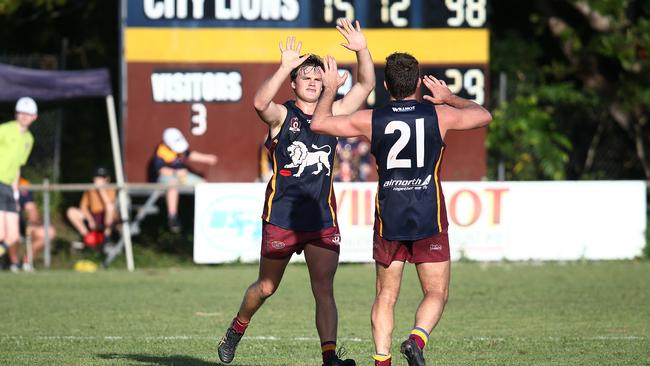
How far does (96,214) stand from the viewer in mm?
17766

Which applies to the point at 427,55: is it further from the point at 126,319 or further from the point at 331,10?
the point at 126,319

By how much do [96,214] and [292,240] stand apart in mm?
10461

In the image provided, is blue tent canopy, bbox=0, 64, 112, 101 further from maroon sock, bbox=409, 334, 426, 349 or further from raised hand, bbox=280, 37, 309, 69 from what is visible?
maroon sock, bbox=409, 334, 426, 349

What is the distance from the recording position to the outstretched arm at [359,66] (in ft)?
23.4

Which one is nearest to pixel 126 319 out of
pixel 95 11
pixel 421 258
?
pixel 421 258

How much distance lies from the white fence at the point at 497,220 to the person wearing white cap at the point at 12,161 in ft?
7.62

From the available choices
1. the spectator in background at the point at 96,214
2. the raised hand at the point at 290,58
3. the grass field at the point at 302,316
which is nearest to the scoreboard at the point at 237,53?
the spectator in background at the point at 96,214

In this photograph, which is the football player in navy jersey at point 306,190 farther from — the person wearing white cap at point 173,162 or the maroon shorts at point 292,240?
the person wearing white cap at point 173,162

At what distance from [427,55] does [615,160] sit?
531 centimetres

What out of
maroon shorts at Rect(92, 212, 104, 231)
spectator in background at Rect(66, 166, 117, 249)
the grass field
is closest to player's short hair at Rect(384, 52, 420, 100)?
the grass field

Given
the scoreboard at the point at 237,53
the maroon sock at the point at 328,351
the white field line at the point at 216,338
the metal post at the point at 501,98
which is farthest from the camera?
the metal post at the point at 501,98

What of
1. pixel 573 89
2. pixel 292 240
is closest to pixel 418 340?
pixel 292 240

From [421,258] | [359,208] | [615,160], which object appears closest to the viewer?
[421,258]

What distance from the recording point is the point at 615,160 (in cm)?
2092
